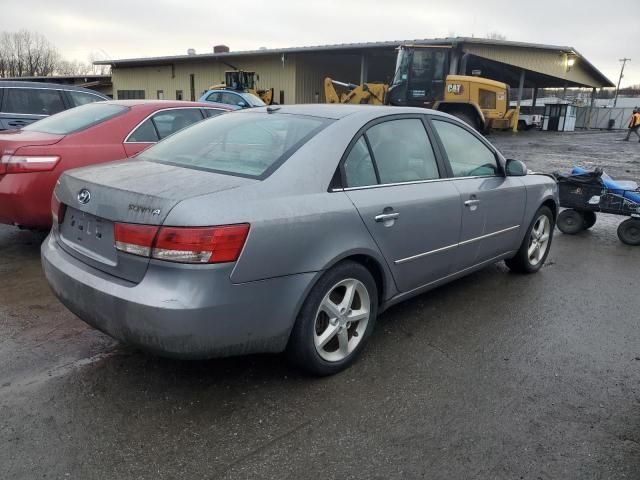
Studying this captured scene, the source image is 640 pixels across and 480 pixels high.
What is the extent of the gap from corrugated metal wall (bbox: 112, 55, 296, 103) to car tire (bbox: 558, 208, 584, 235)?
79.0 feet

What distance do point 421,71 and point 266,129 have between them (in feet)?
56.9

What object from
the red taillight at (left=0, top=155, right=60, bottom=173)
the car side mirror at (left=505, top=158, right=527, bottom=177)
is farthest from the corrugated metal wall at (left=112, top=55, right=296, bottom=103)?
the car side mirror at (left=505, top=158, right=527, bottom=177)

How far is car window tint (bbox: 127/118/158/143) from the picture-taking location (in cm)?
518

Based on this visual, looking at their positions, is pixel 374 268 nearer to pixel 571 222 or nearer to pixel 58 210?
pixel 58 210

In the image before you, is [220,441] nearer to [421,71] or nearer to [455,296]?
[455,296]

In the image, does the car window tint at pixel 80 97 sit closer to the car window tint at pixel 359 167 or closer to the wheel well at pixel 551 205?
the car window tint at pixel 359 167

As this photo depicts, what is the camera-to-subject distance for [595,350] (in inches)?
139

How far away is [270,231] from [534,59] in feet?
99.6

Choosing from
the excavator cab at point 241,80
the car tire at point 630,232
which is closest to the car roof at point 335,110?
the car tire at point 630,232

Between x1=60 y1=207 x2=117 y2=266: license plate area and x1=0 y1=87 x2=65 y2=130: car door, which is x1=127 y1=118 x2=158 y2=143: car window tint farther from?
x1=0 y1=87 x2=65 y2=130: car door

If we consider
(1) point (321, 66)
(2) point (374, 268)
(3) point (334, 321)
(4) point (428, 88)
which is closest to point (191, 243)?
(3) point (334, 321)

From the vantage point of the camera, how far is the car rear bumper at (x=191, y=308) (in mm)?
2387

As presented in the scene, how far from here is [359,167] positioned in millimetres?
3182

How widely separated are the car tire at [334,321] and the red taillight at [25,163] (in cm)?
304
